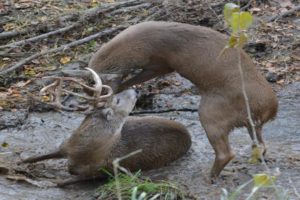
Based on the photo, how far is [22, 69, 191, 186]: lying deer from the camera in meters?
5.89

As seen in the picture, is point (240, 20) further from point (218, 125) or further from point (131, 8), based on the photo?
point (131, 8)

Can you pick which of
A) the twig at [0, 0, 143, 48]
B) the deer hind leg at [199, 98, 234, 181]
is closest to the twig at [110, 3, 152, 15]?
the twig at [0, 0, 143, 48]

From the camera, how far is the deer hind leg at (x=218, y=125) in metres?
5.71

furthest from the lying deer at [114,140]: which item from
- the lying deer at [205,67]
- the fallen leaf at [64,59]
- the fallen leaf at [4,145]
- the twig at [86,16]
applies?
the twig at [86,16]

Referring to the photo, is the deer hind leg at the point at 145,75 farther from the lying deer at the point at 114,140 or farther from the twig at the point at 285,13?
the twig at the point at 285,13

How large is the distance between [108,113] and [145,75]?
0.40m

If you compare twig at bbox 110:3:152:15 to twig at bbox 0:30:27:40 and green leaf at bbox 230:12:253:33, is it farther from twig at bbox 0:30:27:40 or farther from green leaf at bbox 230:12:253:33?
green leaf at bbox 230:12:253:33

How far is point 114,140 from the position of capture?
601 cm

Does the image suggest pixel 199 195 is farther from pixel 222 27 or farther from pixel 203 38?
pixel 222 27

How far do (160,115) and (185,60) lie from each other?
1.50 m

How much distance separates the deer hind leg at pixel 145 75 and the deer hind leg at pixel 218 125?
17.6 inches

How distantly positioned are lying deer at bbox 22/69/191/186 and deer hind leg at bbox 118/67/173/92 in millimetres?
59

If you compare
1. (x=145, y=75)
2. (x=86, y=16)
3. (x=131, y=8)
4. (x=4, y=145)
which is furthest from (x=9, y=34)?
(x=145, y=75)

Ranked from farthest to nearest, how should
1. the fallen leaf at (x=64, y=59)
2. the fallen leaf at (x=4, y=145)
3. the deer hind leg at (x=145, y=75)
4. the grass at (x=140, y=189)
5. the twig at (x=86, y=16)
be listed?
the twig at (x=86, y=16), the fallen leaf at (x=64, y=59), the fallen leaf at (x=4, y=145), the deer hind leg at (x=145, y=75), the grass at (x=140, y=189)
